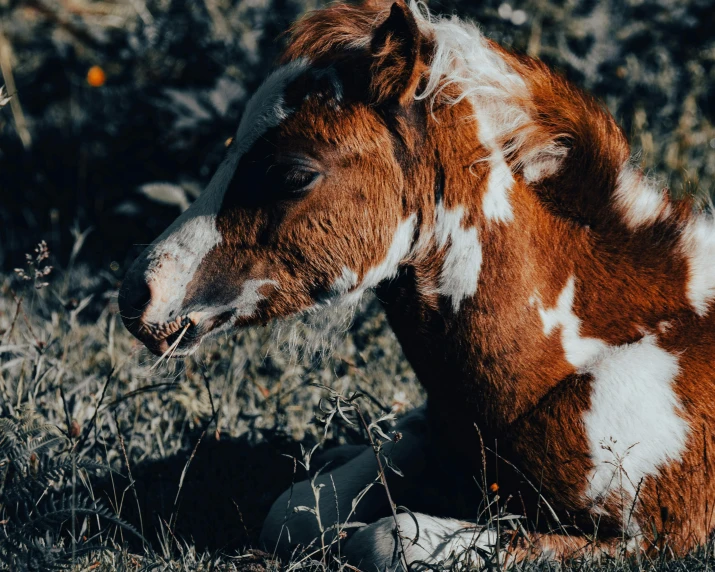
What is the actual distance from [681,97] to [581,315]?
3978 mm

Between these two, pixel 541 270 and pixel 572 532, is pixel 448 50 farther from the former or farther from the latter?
pixel 572 532

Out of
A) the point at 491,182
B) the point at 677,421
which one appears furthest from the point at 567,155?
the point at 677,421

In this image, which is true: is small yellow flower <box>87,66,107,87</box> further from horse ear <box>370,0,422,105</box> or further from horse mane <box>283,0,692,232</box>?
horse ear <box>370,0,422,105</box>

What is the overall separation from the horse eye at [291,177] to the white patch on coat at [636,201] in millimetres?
844

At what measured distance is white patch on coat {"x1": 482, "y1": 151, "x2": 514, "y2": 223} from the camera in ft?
7.54

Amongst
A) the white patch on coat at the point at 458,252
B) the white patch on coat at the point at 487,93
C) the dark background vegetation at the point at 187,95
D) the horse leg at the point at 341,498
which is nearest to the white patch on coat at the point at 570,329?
the white patch on coat at the point at 458,252

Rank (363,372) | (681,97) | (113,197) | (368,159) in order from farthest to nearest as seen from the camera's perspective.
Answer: (681,97) < (113,197) < (363,372) < (368,159)

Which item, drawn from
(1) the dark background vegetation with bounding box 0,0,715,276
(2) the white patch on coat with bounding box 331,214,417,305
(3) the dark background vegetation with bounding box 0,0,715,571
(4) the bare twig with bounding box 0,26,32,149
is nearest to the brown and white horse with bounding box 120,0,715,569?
(2) the white patch on coat with bounding box 331,214,417,305

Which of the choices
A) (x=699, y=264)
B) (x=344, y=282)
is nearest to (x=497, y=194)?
(x=344, y=282)

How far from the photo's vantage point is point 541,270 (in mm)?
2342

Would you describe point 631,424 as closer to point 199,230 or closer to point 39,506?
point 199,230

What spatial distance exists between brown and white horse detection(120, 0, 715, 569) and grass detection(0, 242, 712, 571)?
207 mm

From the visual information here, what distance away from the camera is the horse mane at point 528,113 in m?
2.31

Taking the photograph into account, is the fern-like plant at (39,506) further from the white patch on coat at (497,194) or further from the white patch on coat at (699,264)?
the white patch on coat at (699,264)
